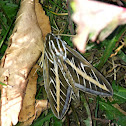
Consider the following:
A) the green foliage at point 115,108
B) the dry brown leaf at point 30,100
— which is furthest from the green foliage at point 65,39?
the dry brown leaf at point 30,100

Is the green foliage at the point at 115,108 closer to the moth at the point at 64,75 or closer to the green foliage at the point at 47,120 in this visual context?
the moth at the point at 64,75

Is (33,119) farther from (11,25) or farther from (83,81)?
(11,25)

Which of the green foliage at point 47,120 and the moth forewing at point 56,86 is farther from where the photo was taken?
the green foliage at point 47,120

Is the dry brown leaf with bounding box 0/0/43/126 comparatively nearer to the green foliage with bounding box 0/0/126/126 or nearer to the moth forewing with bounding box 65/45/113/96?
the green foliage with bounding box 0/0/126/126

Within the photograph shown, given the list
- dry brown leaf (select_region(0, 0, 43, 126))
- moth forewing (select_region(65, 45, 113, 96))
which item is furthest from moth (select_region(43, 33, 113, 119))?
dry brown leaf (select_region(0, 0, 43, 126))

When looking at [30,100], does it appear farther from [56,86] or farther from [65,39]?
[65,39]

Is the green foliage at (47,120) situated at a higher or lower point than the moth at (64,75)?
lower

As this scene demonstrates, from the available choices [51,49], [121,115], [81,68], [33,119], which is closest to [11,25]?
[51,49]

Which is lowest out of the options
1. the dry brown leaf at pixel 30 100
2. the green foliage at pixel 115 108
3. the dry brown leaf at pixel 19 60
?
the green foliage at pixel 115 108
